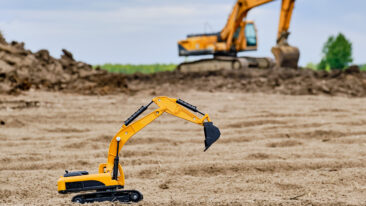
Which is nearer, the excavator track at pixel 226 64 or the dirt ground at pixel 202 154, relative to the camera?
the dirt ground at pixel 202 154

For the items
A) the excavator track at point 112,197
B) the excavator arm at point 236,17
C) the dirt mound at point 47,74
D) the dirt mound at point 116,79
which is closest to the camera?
the excavator track at point 112,197

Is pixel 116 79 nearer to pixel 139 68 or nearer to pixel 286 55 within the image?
pixel 286 55

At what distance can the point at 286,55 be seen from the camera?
55.4ft

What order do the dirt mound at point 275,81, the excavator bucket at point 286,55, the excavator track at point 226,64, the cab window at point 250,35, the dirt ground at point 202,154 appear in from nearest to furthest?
the dirt ground at point 202,154 → the dirt mound at point 275,81 → the excavator bucket at point 286,55 → the excavator track at point 226,64 → the cab window at point 250,35

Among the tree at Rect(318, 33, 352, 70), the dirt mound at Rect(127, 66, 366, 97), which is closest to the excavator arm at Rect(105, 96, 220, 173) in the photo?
the dirt mound at Rect(127, 66, 366, 97)

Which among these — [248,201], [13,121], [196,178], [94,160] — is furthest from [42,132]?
[248,201]

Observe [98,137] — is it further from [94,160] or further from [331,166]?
[331,166]

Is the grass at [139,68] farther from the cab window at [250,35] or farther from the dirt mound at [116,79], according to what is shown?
the dirt mound at [116,79]

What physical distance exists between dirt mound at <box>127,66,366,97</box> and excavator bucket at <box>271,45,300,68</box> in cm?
56

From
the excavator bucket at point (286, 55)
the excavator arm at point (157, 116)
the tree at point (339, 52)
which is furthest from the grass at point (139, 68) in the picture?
the excavator arm at point (157, 116)

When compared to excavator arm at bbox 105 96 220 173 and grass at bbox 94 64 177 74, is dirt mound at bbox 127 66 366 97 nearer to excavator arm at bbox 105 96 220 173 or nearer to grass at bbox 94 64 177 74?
excavator arm at bbox 105 96 220 173

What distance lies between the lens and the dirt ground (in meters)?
3.63

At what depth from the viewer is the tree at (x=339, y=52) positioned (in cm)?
3522

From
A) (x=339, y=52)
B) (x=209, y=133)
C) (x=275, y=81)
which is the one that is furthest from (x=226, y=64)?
(x=339, y=52)
